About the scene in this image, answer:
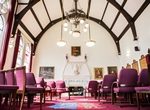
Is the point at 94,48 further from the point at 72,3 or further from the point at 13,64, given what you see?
the point at 13,64

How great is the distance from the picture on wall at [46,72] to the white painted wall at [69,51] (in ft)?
0.81

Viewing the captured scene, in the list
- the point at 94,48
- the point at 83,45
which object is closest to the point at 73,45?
the point at 83,45

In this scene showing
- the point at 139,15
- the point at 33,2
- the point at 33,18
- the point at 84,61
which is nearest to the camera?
the point at 139,15

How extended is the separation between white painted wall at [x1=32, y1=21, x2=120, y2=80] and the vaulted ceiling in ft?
1.32

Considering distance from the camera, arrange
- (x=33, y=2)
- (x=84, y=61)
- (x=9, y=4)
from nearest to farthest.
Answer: (x=9, y=4)
(x=33, y=2)
(x=84, y=61)

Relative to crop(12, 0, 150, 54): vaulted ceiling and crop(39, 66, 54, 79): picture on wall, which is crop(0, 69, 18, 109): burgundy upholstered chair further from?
crop(39, 66, 54, 79): picture on wall

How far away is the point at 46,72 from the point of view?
39.1 ft

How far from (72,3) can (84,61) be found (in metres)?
3.95

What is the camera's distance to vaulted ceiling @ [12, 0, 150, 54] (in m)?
9.00

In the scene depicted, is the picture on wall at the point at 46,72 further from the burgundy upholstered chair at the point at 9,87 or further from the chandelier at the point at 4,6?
the burgundy upholstered chair at the point at 9,87

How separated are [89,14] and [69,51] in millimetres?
2994

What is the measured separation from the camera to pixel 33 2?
917cm

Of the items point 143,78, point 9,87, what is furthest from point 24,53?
point 9,87

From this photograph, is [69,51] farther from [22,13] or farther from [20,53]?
[22,13]
